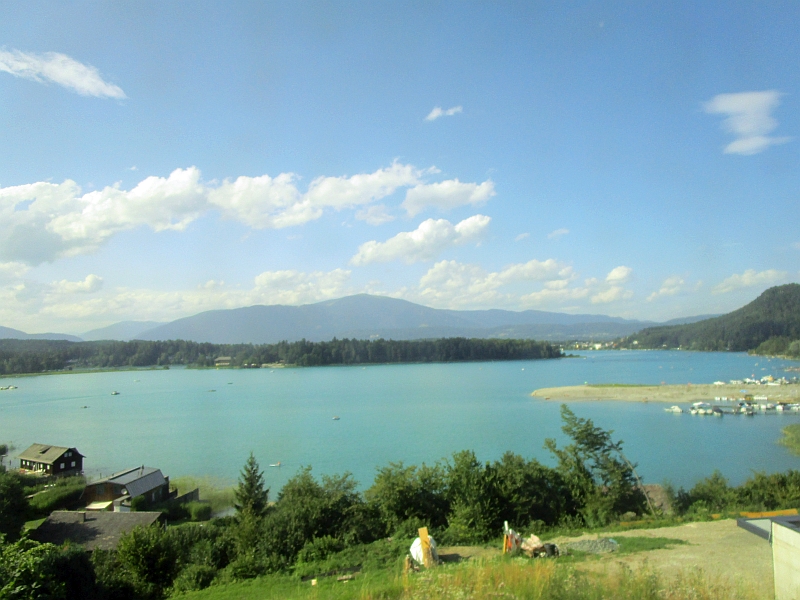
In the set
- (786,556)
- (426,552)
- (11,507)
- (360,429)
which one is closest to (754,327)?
(360,429)

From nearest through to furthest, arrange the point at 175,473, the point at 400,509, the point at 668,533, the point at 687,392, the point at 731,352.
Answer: the point at 668,533 → the point at 400,509 → the point at 175,473 → the point at 687,392 → the point at 731,352

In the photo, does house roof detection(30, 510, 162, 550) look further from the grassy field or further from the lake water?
the grassy field

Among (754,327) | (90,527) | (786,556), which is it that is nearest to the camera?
(786,556)

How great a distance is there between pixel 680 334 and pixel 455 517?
128m

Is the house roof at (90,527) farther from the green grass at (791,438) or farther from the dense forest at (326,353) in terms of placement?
the dense forest at (326,353)

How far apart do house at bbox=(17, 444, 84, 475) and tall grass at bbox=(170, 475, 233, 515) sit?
15.1 feet

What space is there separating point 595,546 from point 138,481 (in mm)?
13443

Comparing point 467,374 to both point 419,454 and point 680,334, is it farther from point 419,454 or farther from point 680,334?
point 680,334

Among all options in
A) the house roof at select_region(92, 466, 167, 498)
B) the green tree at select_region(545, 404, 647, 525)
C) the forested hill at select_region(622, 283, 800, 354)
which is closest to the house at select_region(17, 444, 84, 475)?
the house roof at select_region(92, 466, 167, 498)

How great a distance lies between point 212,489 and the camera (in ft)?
55.4

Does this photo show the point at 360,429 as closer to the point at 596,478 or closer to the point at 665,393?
the point at 596,478

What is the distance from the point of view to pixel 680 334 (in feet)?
392

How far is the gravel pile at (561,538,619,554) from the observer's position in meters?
6.02

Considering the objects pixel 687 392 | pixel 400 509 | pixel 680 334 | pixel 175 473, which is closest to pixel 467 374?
pixel 687 392
